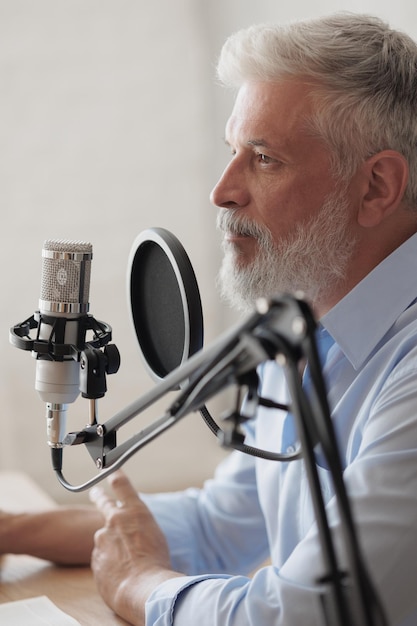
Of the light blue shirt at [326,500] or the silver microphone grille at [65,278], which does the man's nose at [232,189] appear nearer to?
the light blue shirt at [326,500]

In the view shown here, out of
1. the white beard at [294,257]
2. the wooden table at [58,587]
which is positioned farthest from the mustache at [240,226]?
the wooden table at [58,587]

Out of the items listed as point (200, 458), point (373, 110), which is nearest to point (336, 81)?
point (373, 110)

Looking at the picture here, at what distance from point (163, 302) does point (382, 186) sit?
0.44 metres

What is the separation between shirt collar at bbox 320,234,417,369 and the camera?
4.04 ft

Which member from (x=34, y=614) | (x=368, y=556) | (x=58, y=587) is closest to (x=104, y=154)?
(x=58, y=587)

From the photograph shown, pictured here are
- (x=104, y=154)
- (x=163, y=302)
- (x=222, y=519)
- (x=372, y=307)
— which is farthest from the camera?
(x=104, y=154)

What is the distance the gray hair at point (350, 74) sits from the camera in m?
1.30

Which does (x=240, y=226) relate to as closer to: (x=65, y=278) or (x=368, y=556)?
(x=65, y=278)

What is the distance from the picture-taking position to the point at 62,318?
101 cm

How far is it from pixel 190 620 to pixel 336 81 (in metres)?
0.80

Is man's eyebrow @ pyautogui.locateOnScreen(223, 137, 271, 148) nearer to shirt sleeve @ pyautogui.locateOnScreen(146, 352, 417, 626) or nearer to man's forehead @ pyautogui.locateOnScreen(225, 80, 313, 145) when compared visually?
man's forehead @ pyautogui.locateOnScreen(225, 80, 313, 145)

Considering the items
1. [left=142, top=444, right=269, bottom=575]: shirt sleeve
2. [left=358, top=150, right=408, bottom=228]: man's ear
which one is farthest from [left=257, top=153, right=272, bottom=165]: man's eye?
[left=142, top=444, right=269, bottom=575]: shirt sleeve

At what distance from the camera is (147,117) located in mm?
3307

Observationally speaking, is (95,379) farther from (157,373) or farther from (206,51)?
(206,51)
